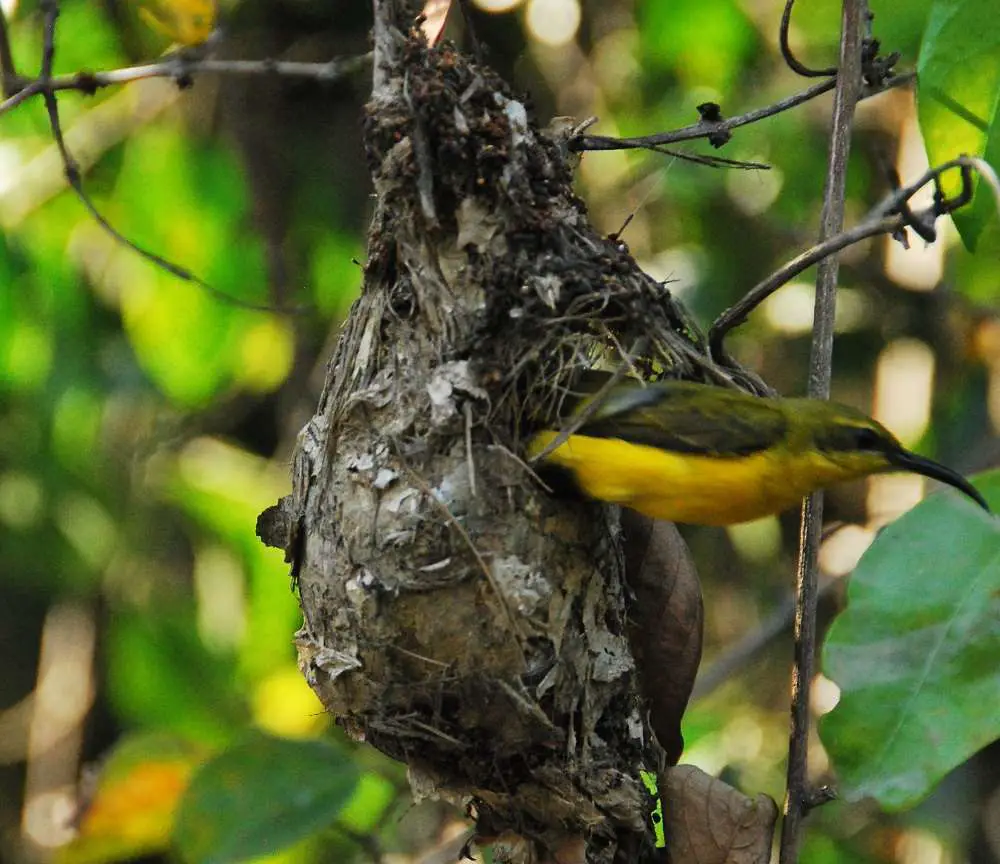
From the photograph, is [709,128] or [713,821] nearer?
[713,821]

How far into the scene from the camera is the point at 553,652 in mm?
2434

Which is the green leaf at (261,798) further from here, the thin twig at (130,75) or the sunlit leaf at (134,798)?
the thin twig at (130,75)

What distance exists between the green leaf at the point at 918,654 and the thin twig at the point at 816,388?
71 millimetres

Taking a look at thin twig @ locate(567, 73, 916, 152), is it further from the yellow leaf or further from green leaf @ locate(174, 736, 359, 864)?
green leaf @ locate(174, 736, 359, 864)

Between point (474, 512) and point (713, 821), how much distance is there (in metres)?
0.69

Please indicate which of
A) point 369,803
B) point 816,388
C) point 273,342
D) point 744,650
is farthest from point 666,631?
point 273,342

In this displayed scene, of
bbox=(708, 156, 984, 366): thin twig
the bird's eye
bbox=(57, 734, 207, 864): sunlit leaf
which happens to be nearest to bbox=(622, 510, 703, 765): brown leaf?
the bird's eye

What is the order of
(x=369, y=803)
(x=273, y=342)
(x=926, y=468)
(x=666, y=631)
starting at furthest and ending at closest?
(x=273, y=342), (x=369, y=803), (x=666, y=631), (x=926, y=468)

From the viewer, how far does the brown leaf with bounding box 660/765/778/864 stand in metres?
2.30

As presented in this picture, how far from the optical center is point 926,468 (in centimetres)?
243

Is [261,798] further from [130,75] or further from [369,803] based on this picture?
[130,75]

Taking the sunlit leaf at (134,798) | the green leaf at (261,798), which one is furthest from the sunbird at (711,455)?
the sunlit leaf at (134,798)

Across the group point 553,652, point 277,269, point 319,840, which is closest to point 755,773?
point 319,840

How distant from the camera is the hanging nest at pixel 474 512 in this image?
7.93ft
